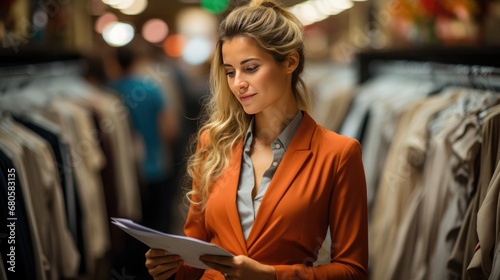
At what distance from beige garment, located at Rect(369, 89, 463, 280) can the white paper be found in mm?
1337

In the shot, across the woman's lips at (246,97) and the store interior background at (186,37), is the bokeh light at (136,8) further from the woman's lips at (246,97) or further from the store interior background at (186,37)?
the woman's lips at (246,97)

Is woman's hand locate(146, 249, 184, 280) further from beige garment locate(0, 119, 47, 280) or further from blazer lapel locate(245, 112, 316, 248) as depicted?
beige garment locate(0, 119, 47, 280)

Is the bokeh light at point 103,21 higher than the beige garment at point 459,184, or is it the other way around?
the bokeh light at point 103,21

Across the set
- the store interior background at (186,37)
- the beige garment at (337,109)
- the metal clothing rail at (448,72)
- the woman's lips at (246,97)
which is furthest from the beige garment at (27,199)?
the beige garment at (337,109)

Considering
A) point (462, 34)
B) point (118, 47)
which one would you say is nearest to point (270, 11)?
point (462, 34)

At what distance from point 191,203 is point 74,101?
2.53m

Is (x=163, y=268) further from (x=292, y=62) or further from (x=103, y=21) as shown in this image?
(x=103, y=21)

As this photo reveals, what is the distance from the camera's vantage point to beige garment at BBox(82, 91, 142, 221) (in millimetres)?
4418

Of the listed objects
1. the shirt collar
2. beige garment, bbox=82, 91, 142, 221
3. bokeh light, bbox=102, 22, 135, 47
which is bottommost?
beige garment, bbox=82, 91, 142, 221

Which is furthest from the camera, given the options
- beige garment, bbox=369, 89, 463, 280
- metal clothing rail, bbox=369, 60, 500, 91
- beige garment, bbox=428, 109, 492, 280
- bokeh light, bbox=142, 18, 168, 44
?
bokeh light, bbox=142, 18, 168, 44

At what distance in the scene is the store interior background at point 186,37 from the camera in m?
3.50

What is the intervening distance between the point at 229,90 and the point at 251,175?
0.76 feet

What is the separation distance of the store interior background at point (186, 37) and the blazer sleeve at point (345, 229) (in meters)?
0.39

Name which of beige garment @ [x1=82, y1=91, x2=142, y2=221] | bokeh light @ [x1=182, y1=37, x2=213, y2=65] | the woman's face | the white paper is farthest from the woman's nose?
bokeh light @ [x1=182, y1=37, x2=213, y2=65]
